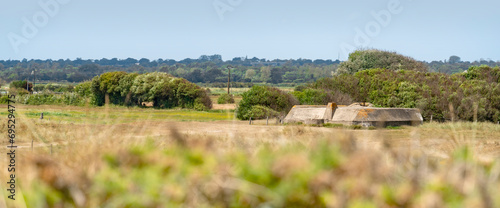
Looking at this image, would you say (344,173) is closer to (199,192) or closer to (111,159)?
(199,192)

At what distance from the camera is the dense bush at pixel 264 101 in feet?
149

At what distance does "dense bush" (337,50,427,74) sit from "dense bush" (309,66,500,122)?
1630 centimetres

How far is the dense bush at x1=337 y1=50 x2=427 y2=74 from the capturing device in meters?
68.1

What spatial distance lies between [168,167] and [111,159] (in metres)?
0.38

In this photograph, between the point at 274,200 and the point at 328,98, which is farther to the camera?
the point at 328,98

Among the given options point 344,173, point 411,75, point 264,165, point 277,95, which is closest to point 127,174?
point 264,165

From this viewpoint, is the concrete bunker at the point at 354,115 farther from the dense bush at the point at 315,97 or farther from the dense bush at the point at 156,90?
the dense bush at the point at 156,90

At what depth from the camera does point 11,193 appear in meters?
2.97

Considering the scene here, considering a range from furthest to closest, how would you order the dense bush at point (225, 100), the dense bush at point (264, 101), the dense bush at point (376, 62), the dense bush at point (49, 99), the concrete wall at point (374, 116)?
1. the dense bush at point (225, 100)
2. the dense bush at point (376, 62)
3. the dense bush at point (49, 99)
4. the dense bush at point (264, 101)
5. the concrete wall at point (374, 116)

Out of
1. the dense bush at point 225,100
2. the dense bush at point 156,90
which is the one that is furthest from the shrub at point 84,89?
the dense bush at point 225,100

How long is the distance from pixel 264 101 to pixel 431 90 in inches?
529

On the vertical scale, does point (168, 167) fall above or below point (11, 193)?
above

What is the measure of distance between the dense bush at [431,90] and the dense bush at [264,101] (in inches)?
205

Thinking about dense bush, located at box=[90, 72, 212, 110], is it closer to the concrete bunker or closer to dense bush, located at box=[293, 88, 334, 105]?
dense bush, located at box=[293, 88, 334, 105]
